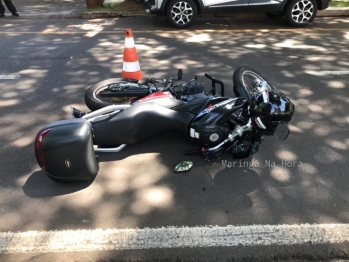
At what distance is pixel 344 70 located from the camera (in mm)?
5672

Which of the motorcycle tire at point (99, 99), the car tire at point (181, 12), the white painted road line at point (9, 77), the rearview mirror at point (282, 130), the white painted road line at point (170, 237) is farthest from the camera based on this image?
the car tire at point (181, 12)

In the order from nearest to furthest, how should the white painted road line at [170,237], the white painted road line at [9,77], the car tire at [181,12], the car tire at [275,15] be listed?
the white painted road line at [170,237] < the white painted road line at [9,77] < the car tire at [181,12] < the car tire at [275,15]

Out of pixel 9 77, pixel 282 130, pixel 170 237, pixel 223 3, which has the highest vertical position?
pixel 223 3

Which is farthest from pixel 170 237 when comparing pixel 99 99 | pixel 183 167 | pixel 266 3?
pixel 266 3

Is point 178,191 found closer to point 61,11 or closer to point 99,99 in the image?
point 99,99

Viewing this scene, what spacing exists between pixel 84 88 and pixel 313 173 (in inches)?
133


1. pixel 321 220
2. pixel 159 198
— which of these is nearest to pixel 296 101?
pixel 321 220

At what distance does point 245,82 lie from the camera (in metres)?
4.10

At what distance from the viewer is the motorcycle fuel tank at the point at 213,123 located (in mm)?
3178

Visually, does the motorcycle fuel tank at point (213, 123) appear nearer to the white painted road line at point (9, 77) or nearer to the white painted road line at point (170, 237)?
the white painted road line at point (170, 237)

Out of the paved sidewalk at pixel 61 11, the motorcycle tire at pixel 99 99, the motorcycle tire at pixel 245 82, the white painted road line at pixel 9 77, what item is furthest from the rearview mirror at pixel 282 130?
the paved sidewalk at pixel 61 11

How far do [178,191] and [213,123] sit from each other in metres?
0.72

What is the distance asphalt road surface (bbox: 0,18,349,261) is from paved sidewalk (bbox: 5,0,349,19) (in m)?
5.20

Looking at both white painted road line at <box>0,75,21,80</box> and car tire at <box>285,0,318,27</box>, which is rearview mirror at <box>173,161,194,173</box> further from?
car tire at <box>285,0,318,27</box>
